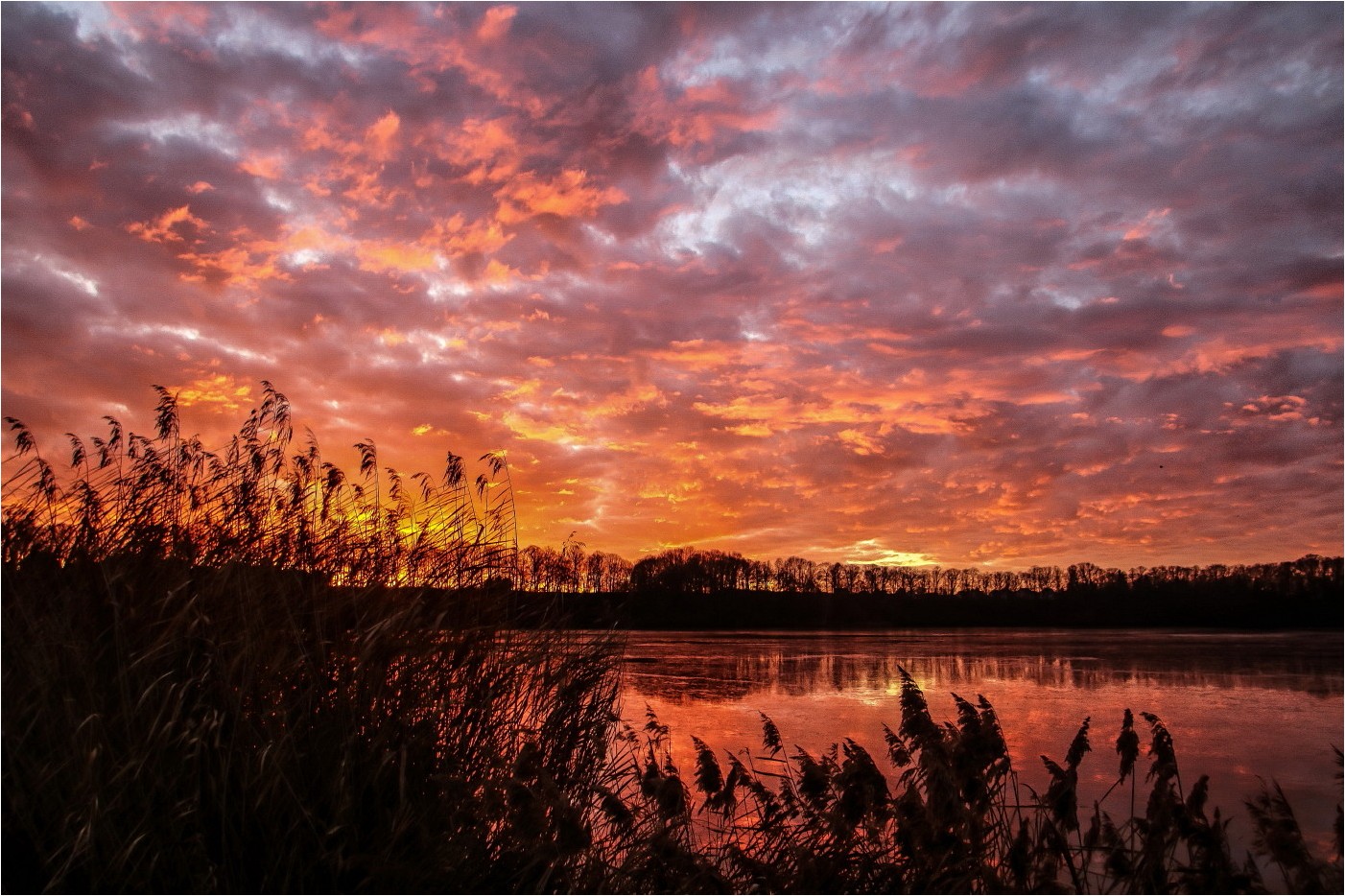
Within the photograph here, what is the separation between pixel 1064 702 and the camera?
15891 millimetres

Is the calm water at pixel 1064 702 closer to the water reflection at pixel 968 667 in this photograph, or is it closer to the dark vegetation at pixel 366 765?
the water reflection at pixel 968 667

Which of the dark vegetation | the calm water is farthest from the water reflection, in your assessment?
the dark vegetation

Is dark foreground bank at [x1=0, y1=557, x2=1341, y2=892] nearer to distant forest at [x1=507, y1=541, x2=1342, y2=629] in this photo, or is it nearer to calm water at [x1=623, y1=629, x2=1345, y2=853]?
calm water at [x1=623, y1=629, x2=1345, y2=853]

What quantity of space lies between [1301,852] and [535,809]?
11.6ft

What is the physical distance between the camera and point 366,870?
3.91 meters

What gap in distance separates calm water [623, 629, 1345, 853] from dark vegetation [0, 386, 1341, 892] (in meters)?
3.53

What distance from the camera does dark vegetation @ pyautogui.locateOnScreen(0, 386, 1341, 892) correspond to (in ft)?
12.4

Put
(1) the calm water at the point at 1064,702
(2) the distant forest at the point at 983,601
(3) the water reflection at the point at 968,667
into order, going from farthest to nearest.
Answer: (2) the distant forest at the point at 983,601 < (3) the water reflection at the point at 968,667 < (1) the calm water at the point at 1064,702

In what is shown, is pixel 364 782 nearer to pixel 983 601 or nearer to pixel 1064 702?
pixel 1064 702

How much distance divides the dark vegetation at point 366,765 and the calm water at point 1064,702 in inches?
139

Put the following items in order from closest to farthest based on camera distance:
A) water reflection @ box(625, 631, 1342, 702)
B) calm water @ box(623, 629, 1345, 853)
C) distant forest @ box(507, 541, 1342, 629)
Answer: calm water @ box(623, 629, 1345, 853) → water reflection @ box(625, 631, 1342, 702) → distant forest @ box(507, 541, 1342, 629)

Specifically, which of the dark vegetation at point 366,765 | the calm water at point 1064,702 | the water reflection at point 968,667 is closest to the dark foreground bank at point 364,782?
the dark vegetation at point 366,765

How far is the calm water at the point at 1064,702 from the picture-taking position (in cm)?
1015

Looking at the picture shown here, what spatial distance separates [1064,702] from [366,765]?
1476 centimetres
